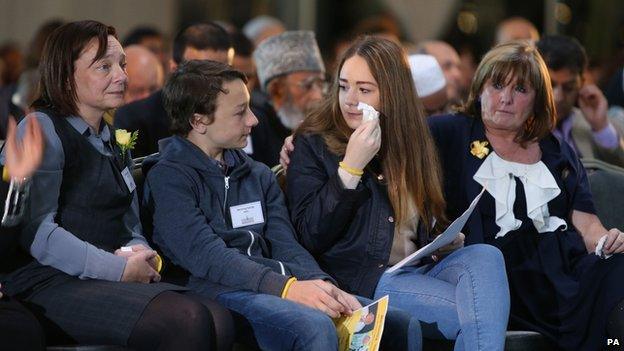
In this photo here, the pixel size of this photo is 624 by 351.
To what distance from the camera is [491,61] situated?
17.7ft

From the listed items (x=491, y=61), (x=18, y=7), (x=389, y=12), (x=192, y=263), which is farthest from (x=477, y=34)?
(x=192, y=263)

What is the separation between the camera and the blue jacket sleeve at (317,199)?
4773 mm

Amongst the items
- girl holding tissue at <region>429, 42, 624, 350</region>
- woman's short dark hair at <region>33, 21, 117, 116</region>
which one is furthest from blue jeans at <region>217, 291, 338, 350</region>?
girl holding tissue at <region>429, 42, 624, 350</region>

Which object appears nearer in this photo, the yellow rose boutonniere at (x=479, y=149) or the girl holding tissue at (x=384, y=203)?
the girl holding tissue at (x=384, y=203)

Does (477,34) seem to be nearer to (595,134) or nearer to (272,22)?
(272,22)

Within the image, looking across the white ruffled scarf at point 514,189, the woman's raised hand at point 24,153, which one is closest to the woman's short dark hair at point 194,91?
the woman's raised hand at point 24,153

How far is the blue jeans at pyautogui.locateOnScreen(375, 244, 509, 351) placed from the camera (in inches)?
181

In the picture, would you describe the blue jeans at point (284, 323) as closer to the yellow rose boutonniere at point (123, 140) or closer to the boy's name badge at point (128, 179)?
the boy's name badge at point (128, 179)

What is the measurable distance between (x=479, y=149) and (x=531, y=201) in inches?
12.4

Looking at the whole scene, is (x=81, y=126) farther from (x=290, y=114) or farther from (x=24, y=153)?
(x=290, y=114)

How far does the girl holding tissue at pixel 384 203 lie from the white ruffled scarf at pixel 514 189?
1.07ft

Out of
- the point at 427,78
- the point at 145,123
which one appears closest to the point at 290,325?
the point at 145,123

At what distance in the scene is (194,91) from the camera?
4.82 meters

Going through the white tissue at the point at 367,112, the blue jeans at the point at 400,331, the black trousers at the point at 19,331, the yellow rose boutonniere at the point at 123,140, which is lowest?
the blue jeans at the point at 400,331
